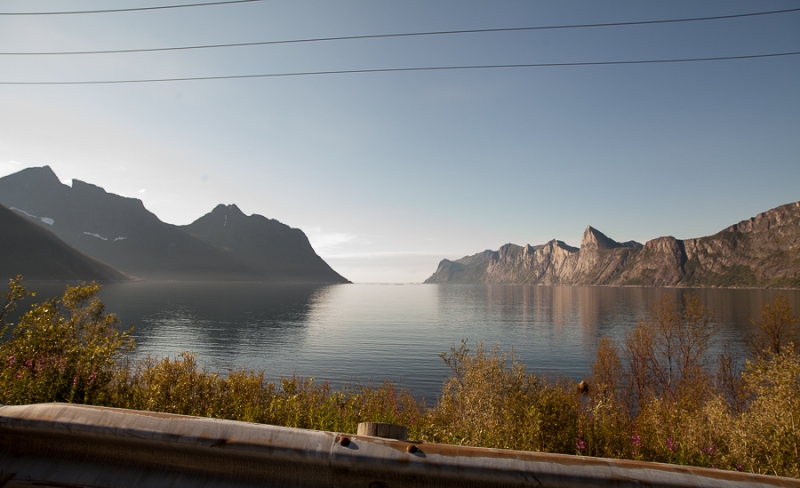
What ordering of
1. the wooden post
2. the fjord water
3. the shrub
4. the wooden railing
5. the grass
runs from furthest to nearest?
the fjord water
the grass
the shrub
the wooden post
the wooden railing

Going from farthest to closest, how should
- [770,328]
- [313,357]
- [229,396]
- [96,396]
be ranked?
[313,357] < [770,328] < [229,396] < [96,396]

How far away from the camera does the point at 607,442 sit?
10922 mm

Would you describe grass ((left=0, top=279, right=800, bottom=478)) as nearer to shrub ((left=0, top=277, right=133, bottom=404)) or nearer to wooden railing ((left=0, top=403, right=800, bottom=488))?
shrub ((left=0, top=277, right=133, bottom=404))

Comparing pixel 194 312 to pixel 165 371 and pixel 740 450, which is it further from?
pixel 740 450

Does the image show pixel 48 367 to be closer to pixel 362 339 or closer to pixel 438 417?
pixel 438 417

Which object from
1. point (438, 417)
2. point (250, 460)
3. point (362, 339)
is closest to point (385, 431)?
point (250, 460)

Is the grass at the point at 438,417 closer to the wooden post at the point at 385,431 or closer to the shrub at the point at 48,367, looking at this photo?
the shrub at the point at 48,367

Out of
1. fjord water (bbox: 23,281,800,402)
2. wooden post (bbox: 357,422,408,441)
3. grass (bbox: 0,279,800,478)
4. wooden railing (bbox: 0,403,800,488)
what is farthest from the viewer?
fjord water (bbox: 23,281,800,402)

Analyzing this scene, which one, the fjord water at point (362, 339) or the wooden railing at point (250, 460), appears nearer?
the wooden railing at point (250, 460)

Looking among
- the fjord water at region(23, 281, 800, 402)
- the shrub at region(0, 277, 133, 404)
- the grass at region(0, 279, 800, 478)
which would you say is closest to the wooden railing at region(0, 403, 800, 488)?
the shrub at region(0, 277, 133, 404)

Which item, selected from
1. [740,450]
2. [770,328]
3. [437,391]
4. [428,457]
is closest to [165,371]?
[428,457]

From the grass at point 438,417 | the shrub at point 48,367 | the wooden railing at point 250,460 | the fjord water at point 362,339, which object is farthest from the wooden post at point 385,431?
the fjord water at point 362,339

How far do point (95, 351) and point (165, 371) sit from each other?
3.47 metres

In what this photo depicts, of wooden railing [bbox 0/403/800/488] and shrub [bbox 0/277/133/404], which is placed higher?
wooden railing [bbox 0/403/800/488]
